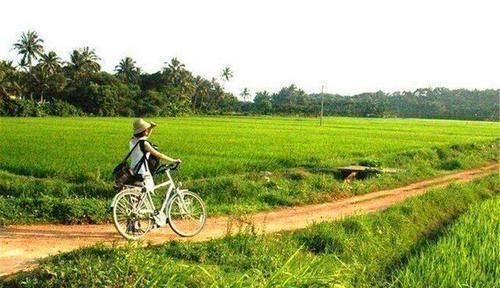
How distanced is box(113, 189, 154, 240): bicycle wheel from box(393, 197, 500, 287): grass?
2.93 metres

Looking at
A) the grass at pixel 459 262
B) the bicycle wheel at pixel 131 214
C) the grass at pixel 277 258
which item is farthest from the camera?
the bicycle wheel at pixel 131 214

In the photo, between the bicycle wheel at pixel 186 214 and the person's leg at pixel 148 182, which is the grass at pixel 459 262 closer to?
the bicycle wheel at pixel 186 214

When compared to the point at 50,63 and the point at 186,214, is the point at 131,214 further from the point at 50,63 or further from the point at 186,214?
the point at 50,63

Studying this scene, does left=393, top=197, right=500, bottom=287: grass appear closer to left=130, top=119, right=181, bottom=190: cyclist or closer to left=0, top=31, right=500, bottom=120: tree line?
left=130, top=119, right=181, bottom=190: cyclist

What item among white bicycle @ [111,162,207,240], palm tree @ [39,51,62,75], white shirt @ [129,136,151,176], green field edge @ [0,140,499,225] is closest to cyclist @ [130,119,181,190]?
white shirt @ [129,136,151,176]

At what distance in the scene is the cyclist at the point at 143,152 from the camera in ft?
21.5

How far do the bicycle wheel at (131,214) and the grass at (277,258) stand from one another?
539mm

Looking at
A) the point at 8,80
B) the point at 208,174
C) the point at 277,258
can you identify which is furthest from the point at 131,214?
the point at 8,80

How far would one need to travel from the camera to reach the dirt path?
596 centimetres

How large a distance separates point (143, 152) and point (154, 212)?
0.73 meters

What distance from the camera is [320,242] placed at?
7.39 metres

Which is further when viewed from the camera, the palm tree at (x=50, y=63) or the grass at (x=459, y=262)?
the palm tree at (x=50, y=63)

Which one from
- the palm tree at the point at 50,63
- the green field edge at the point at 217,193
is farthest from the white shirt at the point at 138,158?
the palm tree at the point at 50,63

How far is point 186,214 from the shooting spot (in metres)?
6.96
